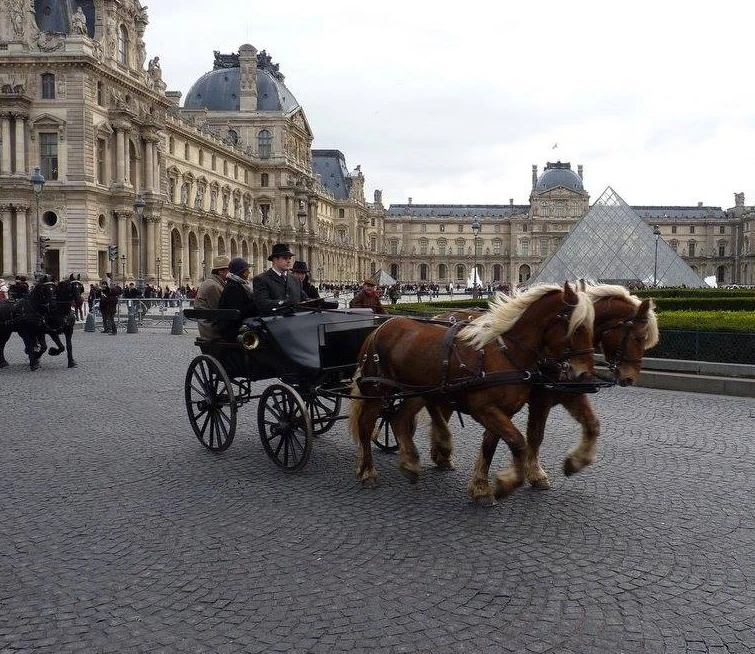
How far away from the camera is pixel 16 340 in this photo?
755 inches

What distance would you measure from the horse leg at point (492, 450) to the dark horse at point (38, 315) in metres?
9.76

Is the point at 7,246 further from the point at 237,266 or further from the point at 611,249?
the point at 237,266

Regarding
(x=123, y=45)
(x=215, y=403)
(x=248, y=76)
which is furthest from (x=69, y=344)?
(x=248, y=76)

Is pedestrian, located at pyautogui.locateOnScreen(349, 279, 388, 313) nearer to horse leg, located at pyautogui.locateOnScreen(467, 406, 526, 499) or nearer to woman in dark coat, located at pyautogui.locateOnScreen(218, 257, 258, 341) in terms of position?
woman in dark coat, located at pyautogui.locateOnScreen(218, 257, 258, 341)

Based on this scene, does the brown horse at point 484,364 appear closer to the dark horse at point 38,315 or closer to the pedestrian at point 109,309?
the dark horse at point 38,315

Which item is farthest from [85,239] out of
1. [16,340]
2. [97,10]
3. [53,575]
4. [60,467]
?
[53,575]

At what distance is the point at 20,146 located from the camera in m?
34.3

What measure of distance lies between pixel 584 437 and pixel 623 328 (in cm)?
87

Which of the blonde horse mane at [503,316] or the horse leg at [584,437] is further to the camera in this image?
the horse leg at [584,437]

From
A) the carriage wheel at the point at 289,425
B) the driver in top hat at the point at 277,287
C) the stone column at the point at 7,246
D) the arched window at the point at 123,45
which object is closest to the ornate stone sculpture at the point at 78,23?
the arched window at the point at 123,45

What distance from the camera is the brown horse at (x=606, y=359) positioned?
508cm

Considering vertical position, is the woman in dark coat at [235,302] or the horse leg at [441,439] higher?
the woman in dark coat at [235,302]

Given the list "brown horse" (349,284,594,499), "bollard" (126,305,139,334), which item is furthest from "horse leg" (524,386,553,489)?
"bollard" (126,305,139,334)

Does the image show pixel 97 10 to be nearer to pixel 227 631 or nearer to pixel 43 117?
pixel 43 117
